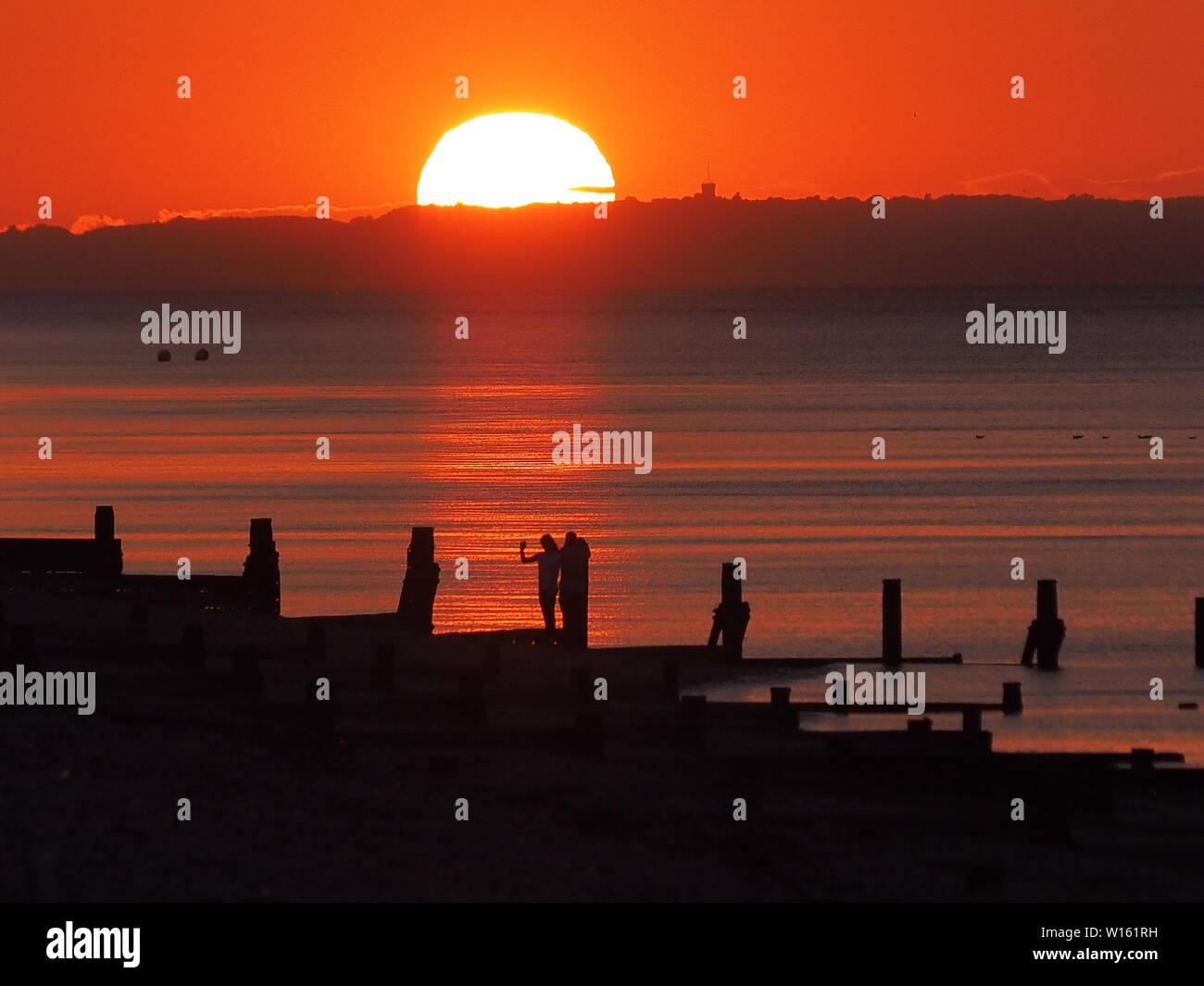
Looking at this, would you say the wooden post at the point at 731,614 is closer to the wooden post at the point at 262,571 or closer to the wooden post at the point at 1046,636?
the wooden post at the point at 1046,636

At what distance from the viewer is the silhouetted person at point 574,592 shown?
27703 mm

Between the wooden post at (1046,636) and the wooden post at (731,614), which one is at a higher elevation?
the wooden post at (731,614)

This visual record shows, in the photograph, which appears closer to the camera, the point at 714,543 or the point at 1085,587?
the point at 1085,587

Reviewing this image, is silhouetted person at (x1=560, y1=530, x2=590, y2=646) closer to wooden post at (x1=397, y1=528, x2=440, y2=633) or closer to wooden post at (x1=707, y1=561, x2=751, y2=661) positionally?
wooden post at (x1=397, y1=528, x2=440, y2=633)

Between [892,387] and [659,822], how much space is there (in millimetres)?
125731

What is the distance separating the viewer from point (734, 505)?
63.9 meters

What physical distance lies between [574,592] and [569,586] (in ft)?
0.38

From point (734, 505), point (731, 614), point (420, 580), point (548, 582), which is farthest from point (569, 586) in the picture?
point (734, 505)

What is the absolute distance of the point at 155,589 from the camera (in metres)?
28.9

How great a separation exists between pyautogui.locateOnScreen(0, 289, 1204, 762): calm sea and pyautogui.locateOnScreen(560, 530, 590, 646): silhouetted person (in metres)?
2.41

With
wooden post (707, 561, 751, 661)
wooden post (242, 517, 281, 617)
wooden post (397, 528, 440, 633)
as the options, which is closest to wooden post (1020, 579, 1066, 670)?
wooden post (707, 561, 751, 661)

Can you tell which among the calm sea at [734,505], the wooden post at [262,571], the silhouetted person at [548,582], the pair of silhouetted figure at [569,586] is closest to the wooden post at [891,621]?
the calm sea at [734,505]

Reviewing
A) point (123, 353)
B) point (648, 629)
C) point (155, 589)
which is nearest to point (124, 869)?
point (155, 589)
